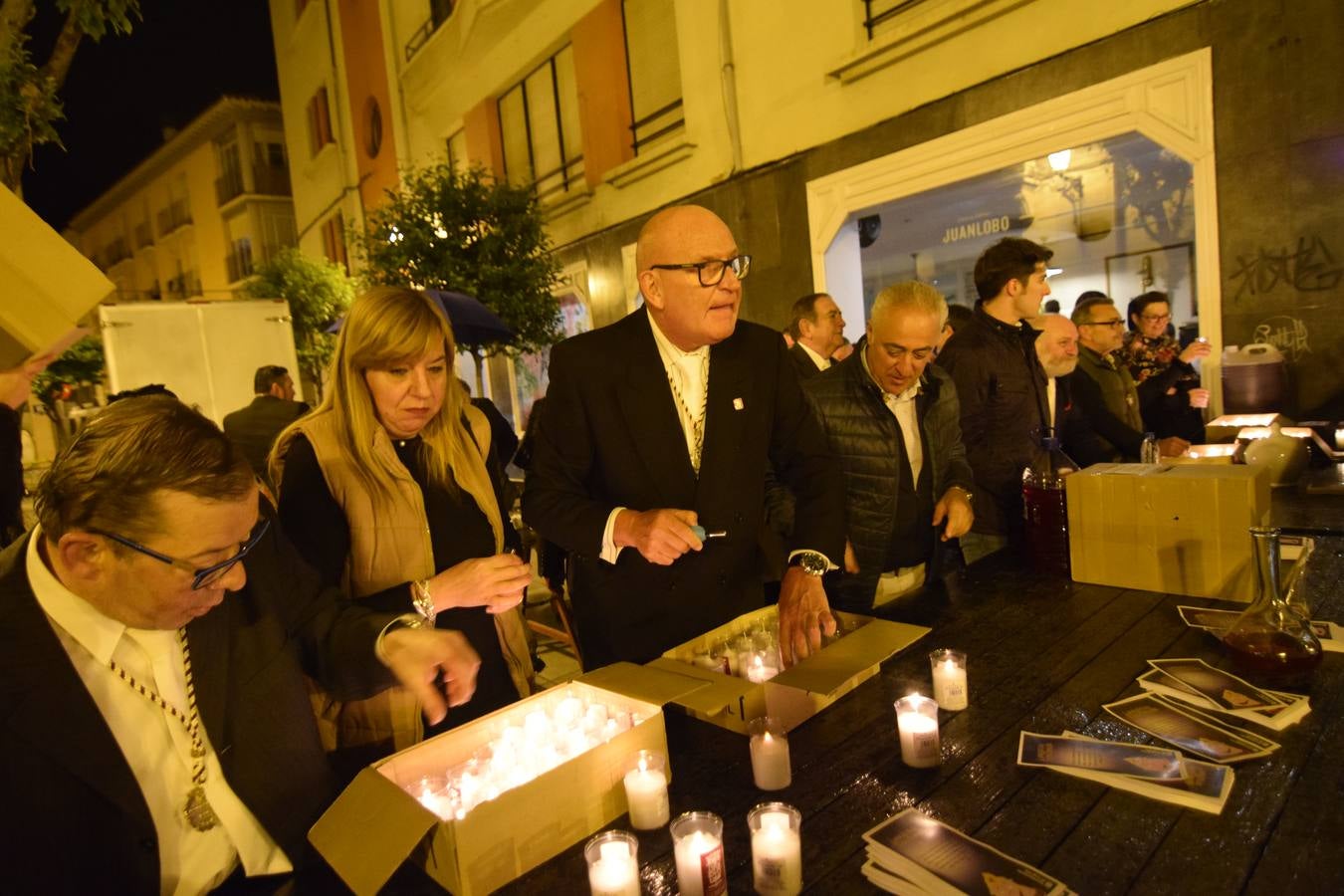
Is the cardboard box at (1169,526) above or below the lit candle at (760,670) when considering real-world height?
above

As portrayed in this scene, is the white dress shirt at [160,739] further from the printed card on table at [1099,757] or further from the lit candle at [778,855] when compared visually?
the printed card on table at [1099,757]

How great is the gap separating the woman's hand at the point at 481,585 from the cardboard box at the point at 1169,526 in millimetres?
1841

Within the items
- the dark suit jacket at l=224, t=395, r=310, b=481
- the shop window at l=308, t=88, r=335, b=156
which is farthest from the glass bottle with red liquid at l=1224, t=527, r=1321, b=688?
the shop window at l=308, t=88, r=335, b=156

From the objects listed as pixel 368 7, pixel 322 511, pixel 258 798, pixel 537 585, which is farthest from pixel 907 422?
pixel 368 7

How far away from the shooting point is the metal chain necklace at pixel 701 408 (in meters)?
2.53

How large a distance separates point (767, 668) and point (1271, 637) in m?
1.13

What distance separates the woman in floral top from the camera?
530cm

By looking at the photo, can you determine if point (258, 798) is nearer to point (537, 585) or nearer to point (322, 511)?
point (322, 511)

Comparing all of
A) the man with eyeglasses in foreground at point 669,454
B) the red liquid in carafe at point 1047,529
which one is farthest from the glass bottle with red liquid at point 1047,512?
the man with eyeglasses in foreground at point 669,454

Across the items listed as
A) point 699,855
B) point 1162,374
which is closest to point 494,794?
point 699,855

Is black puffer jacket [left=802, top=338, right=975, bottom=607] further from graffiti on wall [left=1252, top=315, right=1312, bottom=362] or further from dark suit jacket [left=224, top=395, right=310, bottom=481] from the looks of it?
dark suit jacket [left=224, top=395, right=310, bottom=481]

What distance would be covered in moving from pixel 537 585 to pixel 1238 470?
5223 mm

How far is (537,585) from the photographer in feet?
21.5

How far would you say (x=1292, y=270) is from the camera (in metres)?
5.02
